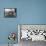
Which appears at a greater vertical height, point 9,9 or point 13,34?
point 9,9

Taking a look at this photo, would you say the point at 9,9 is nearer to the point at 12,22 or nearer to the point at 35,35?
the point at 12,22

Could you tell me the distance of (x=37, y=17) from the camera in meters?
3.46

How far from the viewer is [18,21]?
11.4 feet

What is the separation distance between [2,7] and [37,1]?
1.01 m

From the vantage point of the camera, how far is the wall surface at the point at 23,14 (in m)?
3.45

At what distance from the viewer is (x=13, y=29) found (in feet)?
11.3

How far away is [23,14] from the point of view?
3471 millimetres

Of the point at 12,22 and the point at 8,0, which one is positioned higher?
the point at 8,0

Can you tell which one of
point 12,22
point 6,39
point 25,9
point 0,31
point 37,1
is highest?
point 37,1

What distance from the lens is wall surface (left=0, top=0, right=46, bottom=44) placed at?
3.45 m

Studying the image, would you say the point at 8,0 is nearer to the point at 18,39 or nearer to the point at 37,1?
the point at 37,1

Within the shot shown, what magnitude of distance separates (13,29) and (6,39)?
34cm

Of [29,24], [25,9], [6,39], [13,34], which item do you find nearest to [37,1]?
[25,9]

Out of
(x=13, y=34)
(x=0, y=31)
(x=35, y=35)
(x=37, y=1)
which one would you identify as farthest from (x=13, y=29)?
(x=37, y=1)
